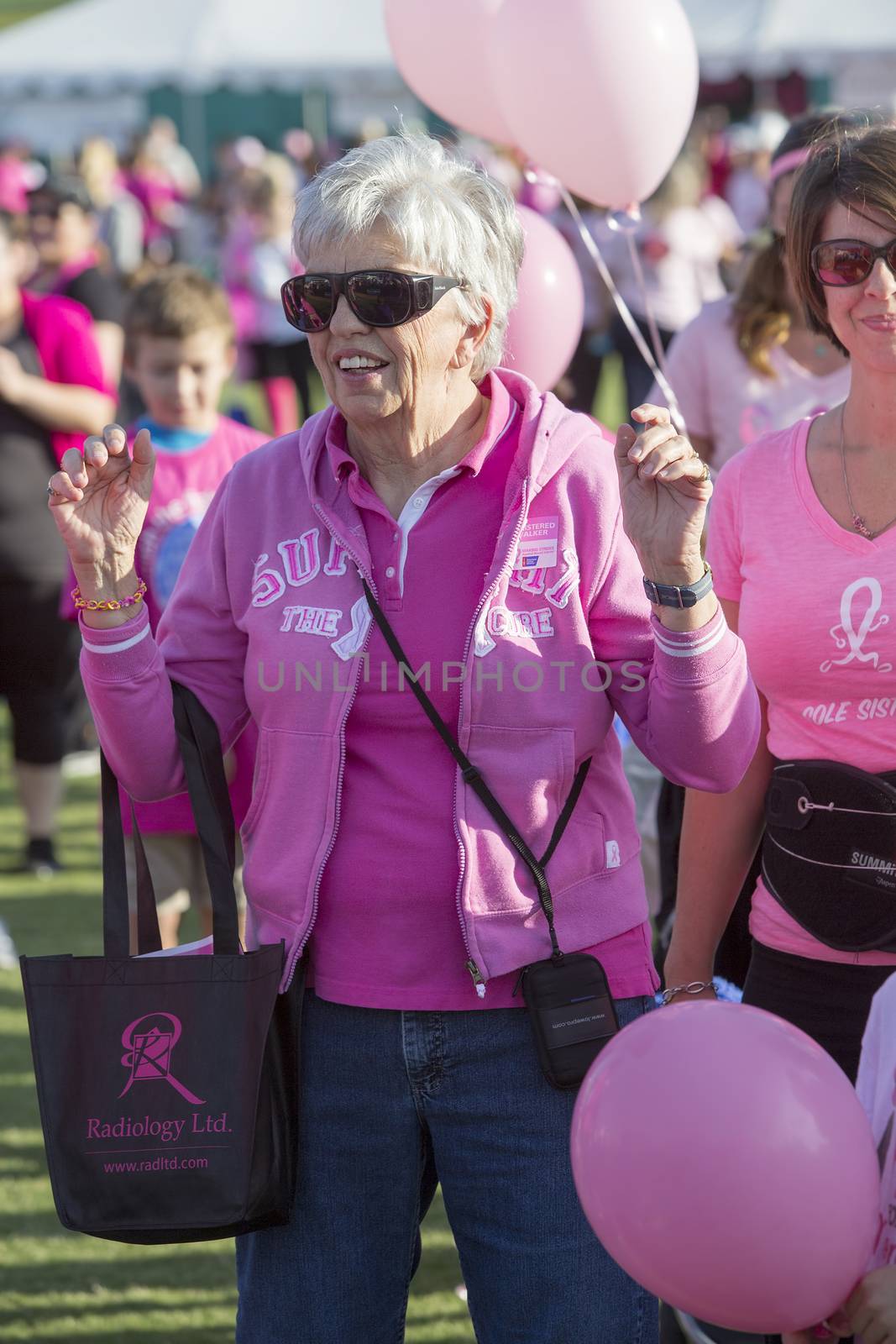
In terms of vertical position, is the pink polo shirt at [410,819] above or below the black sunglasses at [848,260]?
below

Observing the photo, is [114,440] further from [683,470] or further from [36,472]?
[36,472]

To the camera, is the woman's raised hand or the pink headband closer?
the woman's raised hand

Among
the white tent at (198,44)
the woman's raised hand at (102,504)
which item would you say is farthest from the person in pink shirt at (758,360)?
the white tent at (198,44)

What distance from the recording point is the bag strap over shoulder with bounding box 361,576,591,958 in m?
2.12

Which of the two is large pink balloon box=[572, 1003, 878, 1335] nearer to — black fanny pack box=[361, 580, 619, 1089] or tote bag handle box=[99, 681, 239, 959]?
black fanny pack box=[361, 580, 619, 1089]

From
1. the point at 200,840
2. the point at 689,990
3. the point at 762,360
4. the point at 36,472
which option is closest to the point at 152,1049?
the point at 200,840

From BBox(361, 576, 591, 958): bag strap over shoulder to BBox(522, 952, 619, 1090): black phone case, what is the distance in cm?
3

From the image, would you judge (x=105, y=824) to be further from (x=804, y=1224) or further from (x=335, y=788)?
(x=804, y=1224)

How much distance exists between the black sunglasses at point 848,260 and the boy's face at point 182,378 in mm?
2396

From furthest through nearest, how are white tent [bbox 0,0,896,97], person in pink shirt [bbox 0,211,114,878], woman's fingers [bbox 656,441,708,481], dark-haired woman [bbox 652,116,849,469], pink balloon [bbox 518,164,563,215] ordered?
white tent [bbox 0,0,896,97] < pink balloon [bbox 518,164,563,215] < person in pink shirt [bbox 0,211,114,878] < dark-haired woman [bbox 652,116,849,469] < woman's fingers [bbox 656,441,708,481]

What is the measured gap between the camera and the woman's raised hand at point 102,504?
2.17m

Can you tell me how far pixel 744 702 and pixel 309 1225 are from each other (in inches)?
35.3

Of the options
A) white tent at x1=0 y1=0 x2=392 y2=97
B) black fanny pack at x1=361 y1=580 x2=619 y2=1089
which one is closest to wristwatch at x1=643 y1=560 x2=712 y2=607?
black fanny pack at x1=361 y1=580 x2=619 y2=1089

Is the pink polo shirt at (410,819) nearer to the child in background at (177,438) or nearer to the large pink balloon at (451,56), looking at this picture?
the child in background at (177,438)
